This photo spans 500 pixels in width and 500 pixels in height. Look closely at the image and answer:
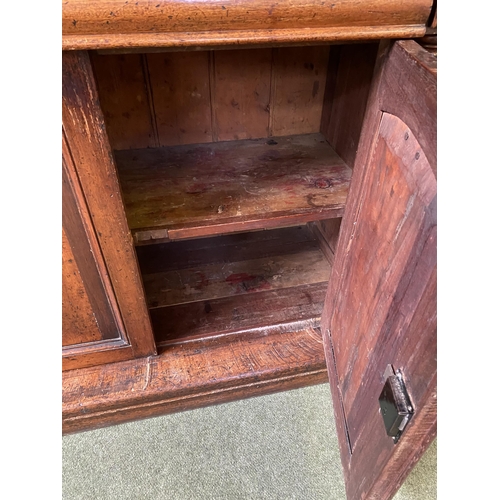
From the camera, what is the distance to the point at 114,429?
3.34 ft

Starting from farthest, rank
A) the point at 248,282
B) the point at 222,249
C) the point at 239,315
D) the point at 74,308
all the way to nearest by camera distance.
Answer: the point at 222,249, the point at 248,282, the point at 239,315, the point at 74,308

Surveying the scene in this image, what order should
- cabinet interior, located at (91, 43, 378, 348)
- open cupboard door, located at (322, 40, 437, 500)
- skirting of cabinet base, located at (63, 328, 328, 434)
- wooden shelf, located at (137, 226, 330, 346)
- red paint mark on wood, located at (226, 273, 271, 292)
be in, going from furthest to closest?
red paint mark on wood, located at (226, 273, 271, 292), wooden shelf, located at (137, 226, 330, 346), skirting of cabinet base, located at (63, 328, 328, 434), cabinet interior, located at (91, 43, 378, 348), open cupboard door, located at (322, 40, 437, 500)

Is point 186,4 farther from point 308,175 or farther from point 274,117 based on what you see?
point 274,117

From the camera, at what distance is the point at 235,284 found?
1182 millimetres

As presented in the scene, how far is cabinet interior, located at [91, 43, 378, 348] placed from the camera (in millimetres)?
844

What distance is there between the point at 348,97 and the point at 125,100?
55 centimetres

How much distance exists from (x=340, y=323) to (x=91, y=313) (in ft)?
1.72

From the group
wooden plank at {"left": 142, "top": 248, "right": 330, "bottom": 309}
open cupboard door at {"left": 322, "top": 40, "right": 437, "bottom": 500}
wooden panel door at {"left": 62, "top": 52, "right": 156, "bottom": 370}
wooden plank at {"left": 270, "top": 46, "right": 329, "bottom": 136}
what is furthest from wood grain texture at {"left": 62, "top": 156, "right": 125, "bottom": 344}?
wooden plank at {"left": 270, "top": 46, "right": 329, "bottom": 136}

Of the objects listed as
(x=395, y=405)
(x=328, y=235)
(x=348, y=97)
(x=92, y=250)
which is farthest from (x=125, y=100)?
(x=395, y=405)

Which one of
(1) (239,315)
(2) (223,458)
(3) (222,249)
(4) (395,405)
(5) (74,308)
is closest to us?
(4) (395,405)

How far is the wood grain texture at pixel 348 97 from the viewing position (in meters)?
0.87

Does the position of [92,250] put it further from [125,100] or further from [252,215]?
[125,100]

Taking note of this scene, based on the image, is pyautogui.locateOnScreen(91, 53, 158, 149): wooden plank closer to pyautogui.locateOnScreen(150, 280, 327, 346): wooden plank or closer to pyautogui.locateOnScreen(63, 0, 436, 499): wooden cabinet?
pyautogui.locateOnScreen(63, 0, 436, 499): wooden cabinet

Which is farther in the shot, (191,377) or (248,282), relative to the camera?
(248,282)
